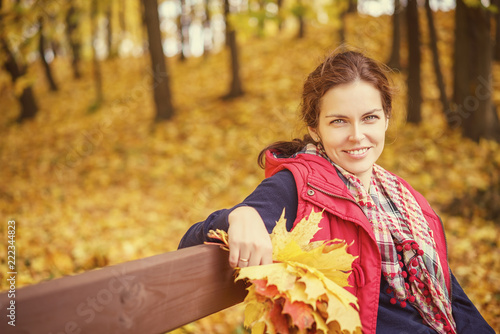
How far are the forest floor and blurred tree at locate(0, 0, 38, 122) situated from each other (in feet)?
1.27

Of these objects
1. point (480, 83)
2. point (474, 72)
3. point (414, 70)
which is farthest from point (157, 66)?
point (480, 83)

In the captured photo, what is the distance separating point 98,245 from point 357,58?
443 cm

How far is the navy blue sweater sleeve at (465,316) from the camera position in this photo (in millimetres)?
1699

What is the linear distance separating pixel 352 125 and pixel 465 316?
3.32 feet

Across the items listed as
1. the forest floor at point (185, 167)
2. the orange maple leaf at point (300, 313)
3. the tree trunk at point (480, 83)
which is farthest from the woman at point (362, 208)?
the tree trunk at point (480, 83)

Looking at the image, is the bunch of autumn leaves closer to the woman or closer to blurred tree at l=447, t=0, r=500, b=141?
the woman

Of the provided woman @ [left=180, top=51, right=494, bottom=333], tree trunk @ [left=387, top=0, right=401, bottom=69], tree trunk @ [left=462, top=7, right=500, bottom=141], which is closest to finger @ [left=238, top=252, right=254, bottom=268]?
woman @ [left=180, top=51, right=494, bottom=333]

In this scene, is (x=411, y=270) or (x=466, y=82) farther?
(x=466, y=82)

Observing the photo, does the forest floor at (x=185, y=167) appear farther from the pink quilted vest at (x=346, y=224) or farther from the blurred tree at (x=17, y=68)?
the pink quilted vest at (x=346, y=224)

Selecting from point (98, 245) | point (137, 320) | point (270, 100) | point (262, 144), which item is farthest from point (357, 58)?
point (270, 100)

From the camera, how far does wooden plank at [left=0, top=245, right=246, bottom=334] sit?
890 mm

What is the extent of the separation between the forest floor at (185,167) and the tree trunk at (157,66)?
16.6 inches

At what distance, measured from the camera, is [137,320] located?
108cm

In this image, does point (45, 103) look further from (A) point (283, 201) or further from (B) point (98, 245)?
(A) point (283, 201)
